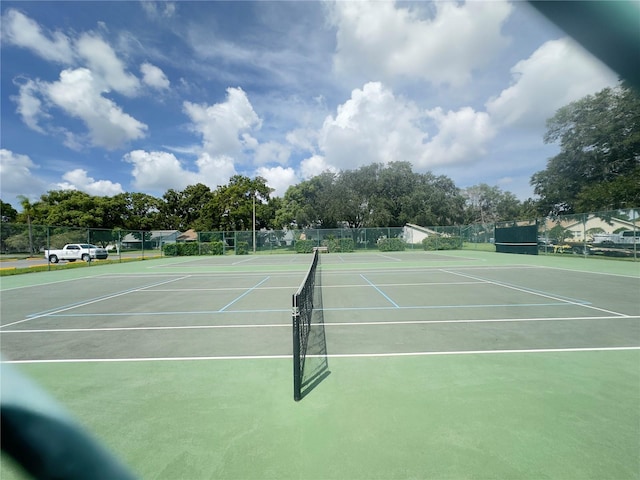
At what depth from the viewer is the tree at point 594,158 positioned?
3241cm

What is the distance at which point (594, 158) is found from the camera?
1490 inches

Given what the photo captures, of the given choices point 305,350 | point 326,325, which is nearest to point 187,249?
point 326,325

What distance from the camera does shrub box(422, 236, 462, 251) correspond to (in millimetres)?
37844

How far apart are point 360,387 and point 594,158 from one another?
46378mm

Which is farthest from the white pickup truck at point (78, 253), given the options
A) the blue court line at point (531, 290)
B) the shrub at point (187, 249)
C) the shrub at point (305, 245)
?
the blue court line at point (531, 290)

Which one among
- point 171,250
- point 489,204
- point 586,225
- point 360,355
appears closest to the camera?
point 360,355

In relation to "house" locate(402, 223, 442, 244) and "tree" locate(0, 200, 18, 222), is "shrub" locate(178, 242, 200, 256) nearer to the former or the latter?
"house" locate(402, 223, 442, 244)

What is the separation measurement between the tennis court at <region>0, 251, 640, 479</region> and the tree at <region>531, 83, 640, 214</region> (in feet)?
104

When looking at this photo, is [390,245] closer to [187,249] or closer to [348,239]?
[348,239]

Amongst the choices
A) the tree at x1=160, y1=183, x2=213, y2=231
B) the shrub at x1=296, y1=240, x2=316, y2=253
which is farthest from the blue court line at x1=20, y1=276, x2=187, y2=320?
the tree at x1=160, y1=183, x2=213, y2=231

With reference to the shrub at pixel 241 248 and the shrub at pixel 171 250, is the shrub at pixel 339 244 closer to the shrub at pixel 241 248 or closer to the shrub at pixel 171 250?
the shrub at pixel 241 248

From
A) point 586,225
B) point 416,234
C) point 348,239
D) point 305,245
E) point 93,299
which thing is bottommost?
point 93,299

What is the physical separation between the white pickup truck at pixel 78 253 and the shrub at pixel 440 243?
31.1 meters

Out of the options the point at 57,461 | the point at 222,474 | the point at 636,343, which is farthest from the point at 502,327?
the point at 57,461
